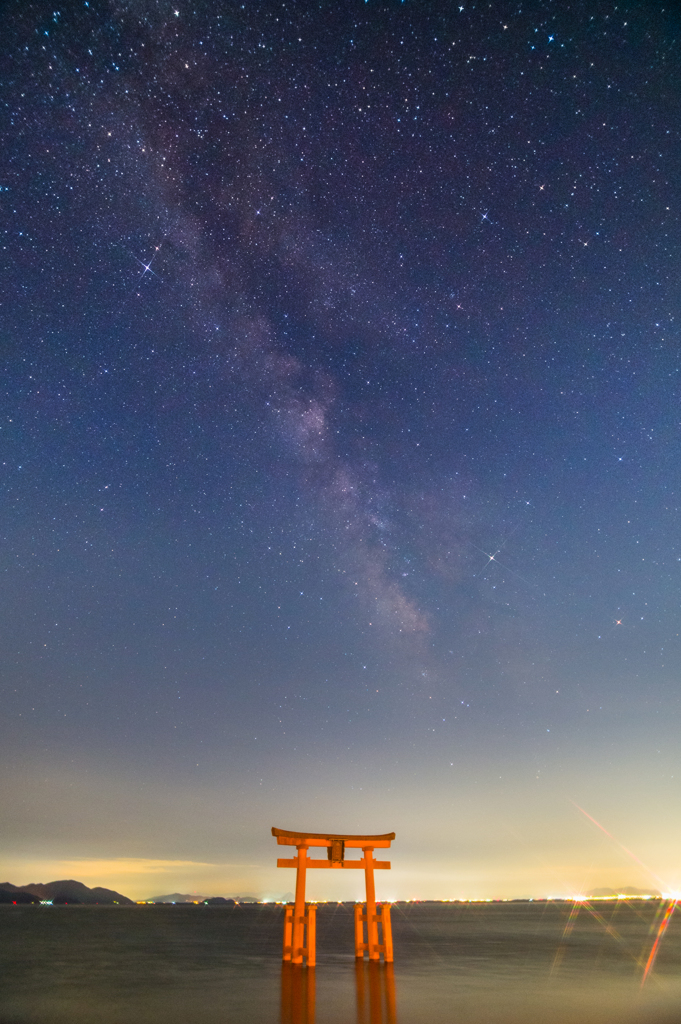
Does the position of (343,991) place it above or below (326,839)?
below

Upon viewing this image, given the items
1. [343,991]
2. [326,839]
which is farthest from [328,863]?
[343,991]

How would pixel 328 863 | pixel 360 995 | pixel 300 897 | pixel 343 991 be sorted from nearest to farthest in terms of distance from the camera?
pixel 360 995 → pixel 343 991 → pixel 300 897 → pixel 328 863

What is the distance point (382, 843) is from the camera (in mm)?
19141

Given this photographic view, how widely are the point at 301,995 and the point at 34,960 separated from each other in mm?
22030

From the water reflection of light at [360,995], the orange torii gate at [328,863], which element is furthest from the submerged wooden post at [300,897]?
the water reflection of light at [360,995]

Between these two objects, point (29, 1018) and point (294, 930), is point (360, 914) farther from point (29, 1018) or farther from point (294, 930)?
point (29, 1018)

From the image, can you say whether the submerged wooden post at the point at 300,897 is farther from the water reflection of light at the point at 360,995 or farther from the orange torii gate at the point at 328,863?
the water reflection of light at the point at 360,995

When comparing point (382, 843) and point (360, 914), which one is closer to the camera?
point (382, 843)

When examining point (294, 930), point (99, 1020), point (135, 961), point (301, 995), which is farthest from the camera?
point (135, 961)

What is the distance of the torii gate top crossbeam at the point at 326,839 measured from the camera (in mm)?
18609

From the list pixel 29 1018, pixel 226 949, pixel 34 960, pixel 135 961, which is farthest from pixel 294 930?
pixel 226 949

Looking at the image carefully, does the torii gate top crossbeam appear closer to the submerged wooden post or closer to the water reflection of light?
the submerged wooden post

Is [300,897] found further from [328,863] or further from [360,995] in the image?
[360,995]

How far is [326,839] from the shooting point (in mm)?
18938
